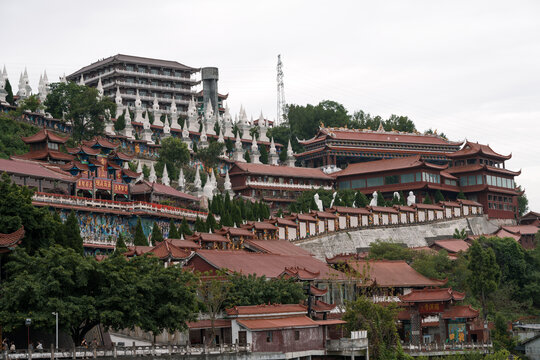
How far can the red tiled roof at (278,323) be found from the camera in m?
48.1

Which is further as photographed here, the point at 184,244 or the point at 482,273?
the point at 482,273

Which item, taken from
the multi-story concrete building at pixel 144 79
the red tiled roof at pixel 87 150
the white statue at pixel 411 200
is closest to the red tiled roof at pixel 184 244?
the red tiled roof at pixel 87 150

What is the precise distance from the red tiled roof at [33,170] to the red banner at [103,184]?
2.86 meters

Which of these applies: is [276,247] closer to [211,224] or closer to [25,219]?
[211,224]

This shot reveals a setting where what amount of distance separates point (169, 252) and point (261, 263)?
6.45 meters

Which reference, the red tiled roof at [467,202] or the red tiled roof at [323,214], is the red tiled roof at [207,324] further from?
the red tiled roof at [467,202]

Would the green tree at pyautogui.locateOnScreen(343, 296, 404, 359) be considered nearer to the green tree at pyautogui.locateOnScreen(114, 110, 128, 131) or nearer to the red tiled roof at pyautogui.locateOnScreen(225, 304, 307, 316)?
the red tiled roof at pyautogui.locateOnScreen(225, 304, 307, 316)

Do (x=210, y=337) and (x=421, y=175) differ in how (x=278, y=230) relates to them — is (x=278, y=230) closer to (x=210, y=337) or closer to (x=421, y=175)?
(x=210, y=337)

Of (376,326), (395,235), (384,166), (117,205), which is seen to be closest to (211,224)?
(117,205)

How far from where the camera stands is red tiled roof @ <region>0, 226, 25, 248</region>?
42.3 metres

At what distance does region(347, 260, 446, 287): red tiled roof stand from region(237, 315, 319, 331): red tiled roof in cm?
1157

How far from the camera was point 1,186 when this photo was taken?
46844 millimetres

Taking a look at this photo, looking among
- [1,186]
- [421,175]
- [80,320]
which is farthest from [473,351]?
[421,175]

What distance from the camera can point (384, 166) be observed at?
357ft
